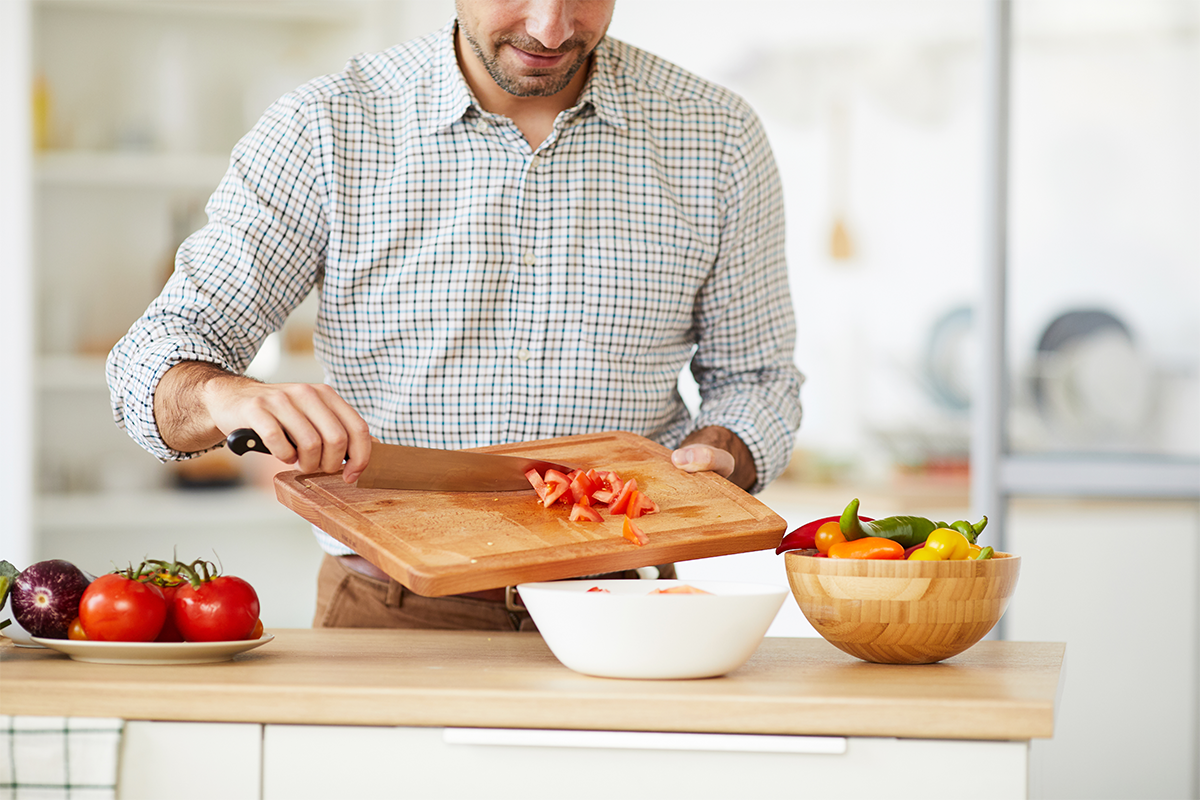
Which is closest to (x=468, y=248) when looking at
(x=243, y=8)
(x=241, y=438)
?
(x=241, y=438)

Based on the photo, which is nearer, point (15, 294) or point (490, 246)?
point (490, 246)

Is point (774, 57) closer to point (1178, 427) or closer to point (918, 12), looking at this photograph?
point (918, 12)

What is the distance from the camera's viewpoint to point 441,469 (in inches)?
50.9

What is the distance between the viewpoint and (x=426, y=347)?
155cm

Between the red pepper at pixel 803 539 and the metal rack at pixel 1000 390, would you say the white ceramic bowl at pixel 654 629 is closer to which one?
the red pepper at pixel 803 539

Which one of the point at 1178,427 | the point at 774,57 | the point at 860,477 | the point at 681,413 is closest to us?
the point at 681,413

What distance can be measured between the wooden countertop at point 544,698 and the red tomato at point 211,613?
0.11 ft

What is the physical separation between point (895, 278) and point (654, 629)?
10.7 ft

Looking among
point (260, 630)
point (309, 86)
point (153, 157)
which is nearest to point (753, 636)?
point (260, 630)

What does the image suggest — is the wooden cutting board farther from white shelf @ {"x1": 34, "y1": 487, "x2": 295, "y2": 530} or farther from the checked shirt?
white shelf @ {"x1": 34, "y1": 487, "x2": 295, "y2": 530}

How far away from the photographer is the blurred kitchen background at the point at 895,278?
257cm

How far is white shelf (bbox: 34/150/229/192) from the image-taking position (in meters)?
3.36

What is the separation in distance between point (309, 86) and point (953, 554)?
965 millimetres

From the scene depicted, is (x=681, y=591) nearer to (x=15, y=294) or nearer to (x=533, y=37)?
(x=533, y=37)
